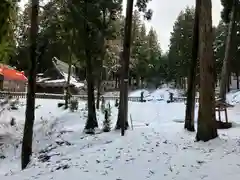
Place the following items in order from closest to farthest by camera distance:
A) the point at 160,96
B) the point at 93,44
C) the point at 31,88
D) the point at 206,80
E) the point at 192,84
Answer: the point at 206,80 < the point at 31,88 < the point at 192,84 < the point at 93,44 < the point at 160,96

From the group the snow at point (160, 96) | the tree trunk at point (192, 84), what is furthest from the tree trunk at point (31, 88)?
the snow at point (160, 96)

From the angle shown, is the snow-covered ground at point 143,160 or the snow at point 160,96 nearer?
the snow-covered ground at point 143,160

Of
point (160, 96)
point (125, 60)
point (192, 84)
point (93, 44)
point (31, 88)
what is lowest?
point (160, 96)

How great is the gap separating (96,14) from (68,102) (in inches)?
484

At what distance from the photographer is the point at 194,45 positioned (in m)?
13.4

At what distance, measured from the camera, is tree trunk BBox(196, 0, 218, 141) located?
10.2 metres

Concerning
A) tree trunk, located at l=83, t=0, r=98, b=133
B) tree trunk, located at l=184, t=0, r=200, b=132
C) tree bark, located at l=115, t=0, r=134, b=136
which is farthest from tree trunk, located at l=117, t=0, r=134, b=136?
tree trunk, located at l=83, t=0, r=98, b=133

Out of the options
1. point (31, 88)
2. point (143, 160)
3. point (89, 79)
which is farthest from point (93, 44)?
point (143, 160)

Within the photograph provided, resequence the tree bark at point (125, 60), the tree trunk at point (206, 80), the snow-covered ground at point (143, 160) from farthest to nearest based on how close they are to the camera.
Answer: the tree bark at point (125, 60), the tree trunk at point (206, 80), the snow-covered ground at point (143, 160)

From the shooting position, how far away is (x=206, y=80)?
10.1 metres

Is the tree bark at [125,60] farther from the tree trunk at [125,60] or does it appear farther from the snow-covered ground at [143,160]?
the snow-covered ground at [143,160]

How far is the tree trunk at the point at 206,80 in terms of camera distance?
10.2 m

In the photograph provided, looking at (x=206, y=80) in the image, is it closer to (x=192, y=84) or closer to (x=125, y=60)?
(x=192, y=84)

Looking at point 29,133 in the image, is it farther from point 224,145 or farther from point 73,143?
point 224,145
